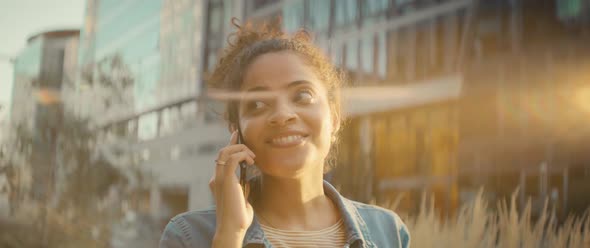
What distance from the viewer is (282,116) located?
1.07m

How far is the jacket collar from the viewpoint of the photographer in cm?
108

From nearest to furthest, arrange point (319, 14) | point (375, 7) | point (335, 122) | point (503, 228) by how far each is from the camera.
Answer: point (335, 122), point (503, 228), point (375, 7), point (319, 14)

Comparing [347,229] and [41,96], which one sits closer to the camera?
[347,229]

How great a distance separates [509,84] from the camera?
113 inches

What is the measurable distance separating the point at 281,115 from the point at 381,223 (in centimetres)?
37

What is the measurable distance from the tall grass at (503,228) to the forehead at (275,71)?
1.53m

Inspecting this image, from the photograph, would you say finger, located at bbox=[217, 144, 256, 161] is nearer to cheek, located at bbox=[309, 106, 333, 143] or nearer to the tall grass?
cheek, located at bbox=[309, 106, 333, 143]

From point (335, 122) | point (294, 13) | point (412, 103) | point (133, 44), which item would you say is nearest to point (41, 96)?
point (133, 44)

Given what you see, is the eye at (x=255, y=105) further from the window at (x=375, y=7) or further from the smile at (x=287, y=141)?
the window at (x=375, y=7)

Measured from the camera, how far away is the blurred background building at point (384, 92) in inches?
109

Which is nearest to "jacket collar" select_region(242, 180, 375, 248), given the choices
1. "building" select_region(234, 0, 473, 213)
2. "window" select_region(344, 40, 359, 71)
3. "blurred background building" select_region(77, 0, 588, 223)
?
"blurred background building" select_region(77, 0, 588, 223)

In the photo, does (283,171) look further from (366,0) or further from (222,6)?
(222,6)

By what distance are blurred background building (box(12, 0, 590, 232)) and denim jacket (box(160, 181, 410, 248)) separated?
1.05m

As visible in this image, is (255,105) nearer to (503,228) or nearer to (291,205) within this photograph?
(291,205)
